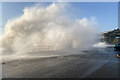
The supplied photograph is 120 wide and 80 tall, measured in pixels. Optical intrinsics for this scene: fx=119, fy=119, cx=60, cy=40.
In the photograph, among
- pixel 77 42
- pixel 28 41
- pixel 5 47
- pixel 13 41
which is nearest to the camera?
pixel 5 47

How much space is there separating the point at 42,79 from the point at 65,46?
2911cm

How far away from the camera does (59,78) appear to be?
17.6ft

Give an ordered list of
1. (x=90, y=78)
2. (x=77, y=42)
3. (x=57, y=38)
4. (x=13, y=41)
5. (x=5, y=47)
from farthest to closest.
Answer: (x=77, y=42) < (x=57, y=38) < (x=13, y=41) < (x=5, y=47) < (x=90, y=78)

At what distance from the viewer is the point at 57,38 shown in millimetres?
36531

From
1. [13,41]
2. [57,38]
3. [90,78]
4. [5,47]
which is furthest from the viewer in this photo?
[57,38]

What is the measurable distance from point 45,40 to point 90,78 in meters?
29.8

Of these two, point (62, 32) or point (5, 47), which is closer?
Result: point (5, 47)

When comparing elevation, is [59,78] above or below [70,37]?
below

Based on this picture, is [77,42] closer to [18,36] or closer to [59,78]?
[18,36]

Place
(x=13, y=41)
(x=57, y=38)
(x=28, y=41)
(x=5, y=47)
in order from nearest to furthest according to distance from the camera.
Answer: (x=5, y=47) → (x=13, y=41) → (x=28, y=41) → (x=57, y=38)

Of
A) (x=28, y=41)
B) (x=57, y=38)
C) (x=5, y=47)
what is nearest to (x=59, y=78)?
(x=5, y=47)

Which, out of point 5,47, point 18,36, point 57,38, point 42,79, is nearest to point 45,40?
point 57,38

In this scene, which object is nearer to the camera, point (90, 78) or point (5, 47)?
point (90, 78)

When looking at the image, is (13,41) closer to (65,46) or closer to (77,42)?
(65,46)
